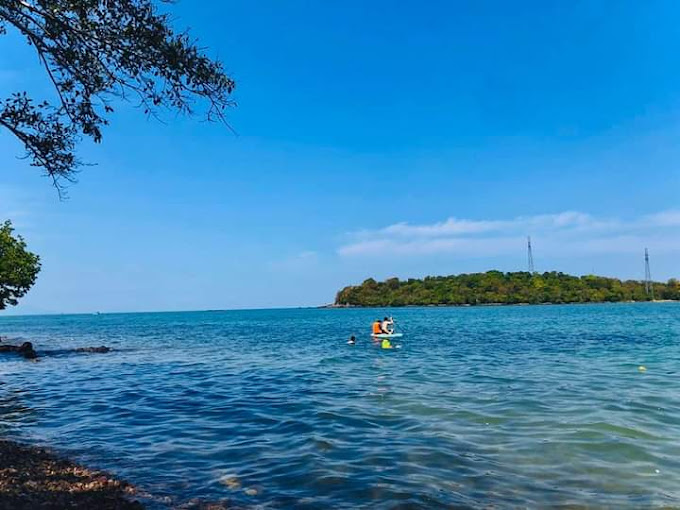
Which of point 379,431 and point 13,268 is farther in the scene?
point 13,268

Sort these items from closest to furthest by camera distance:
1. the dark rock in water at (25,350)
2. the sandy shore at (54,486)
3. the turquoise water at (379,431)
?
the sandy shore at (54,486) → the turquoise water at (379,431) → the dark rock in water at (25,350)

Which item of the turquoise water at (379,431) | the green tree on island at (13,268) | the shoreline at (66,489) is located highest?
the green tree on island at (13,268)

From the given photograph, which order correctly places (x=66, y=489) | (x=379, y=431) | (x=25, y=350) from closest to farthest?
(x=66, y=489) < (x=379, y=431) < (x=25, y=350)

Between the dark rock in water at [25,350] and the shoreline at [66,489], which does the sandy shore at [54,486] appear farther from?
the dark rock in water at [25,350]

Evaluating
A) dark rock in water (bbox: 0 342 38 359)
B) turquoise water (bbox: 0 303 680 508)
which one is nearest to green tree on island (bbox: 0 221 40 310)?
dark rock in water (bbox: 0 342 38 359)

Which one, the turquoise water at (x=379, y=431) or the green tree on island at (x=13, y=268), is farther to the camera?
the green tree on island at (x=13, y=268)

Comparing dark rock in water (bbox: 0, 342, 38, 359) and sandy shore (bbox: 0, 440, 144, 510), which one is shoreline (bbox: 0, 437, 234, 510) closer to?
sandy shore (bbox: 0, 440, 144, 510)

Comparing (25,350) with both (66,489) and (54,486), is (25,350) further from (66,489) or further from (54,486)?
(66,489)

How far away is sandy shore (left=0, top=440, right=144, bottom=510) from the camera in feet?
24.9

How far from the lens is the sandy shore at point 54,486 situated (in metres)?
7.59

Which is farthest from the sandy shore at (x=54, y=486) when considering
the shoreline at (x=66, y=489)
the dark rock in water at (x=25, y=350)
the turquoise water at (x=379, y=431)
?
the dark rock in water at (x=25, y=350)

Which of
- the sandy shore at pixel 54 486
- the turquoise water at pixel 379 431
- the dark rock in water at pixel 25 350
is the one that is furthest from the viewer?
the dark rock in water at pixel 25 350

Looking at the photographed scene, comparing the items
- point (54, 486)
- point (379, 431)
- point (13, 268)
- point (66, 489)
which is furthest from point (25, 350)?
point (66, 489)

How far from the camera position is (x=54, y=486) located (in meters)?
8.48
